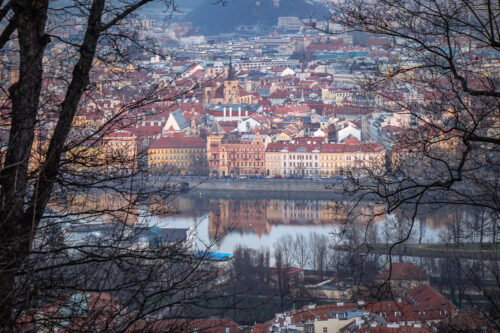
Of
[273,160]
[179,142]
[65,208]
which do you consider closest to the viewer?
[65,208]

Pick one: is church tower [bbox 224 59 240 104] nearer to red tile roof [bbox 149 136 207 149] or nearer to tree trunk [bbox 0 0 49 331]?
red tile roof [bbox 149 136 207 149]

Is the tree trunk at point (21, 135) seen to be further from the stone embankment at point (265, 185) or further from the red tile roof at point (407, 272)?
the stone embankment at point (265, 185)

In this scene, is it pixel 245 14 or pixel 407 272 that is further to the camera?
pixel 245 14

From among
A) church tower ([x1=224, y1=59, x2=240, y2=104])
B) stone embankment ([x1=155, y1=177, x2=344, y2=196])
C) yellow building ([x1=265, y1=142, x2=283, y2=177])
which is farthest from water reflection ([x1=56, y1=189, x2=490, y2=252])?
church tower ([x1=224, y1=59, x2=240, y2=104])

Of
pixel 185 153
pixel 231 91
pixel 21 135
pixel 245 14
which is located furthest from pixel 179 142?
pixel 245 14

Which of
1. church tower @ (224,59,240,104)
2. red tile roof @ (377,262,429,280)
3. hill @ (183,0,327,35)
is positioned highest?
hill @ (183,0,327,35)

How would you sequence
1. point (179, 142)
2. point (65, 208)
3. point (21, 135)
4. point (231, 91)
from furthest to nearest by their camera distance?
point (231, 91) < point (179, 142) < point (65, 208) < point (21, 135)

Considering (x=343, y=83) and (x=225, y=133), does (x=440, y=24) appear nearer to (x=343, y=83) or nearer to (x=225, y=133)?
(x=225, y=133)

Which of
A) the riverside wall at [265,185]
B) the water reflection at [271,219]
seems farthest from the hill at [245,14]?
the water reflection at [271,219]

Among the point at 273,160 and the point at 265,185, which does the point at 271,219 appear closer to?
the point at 265,185

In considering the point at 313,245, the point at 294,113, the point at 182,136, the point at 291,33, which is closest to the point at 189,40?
the point at 291,33
